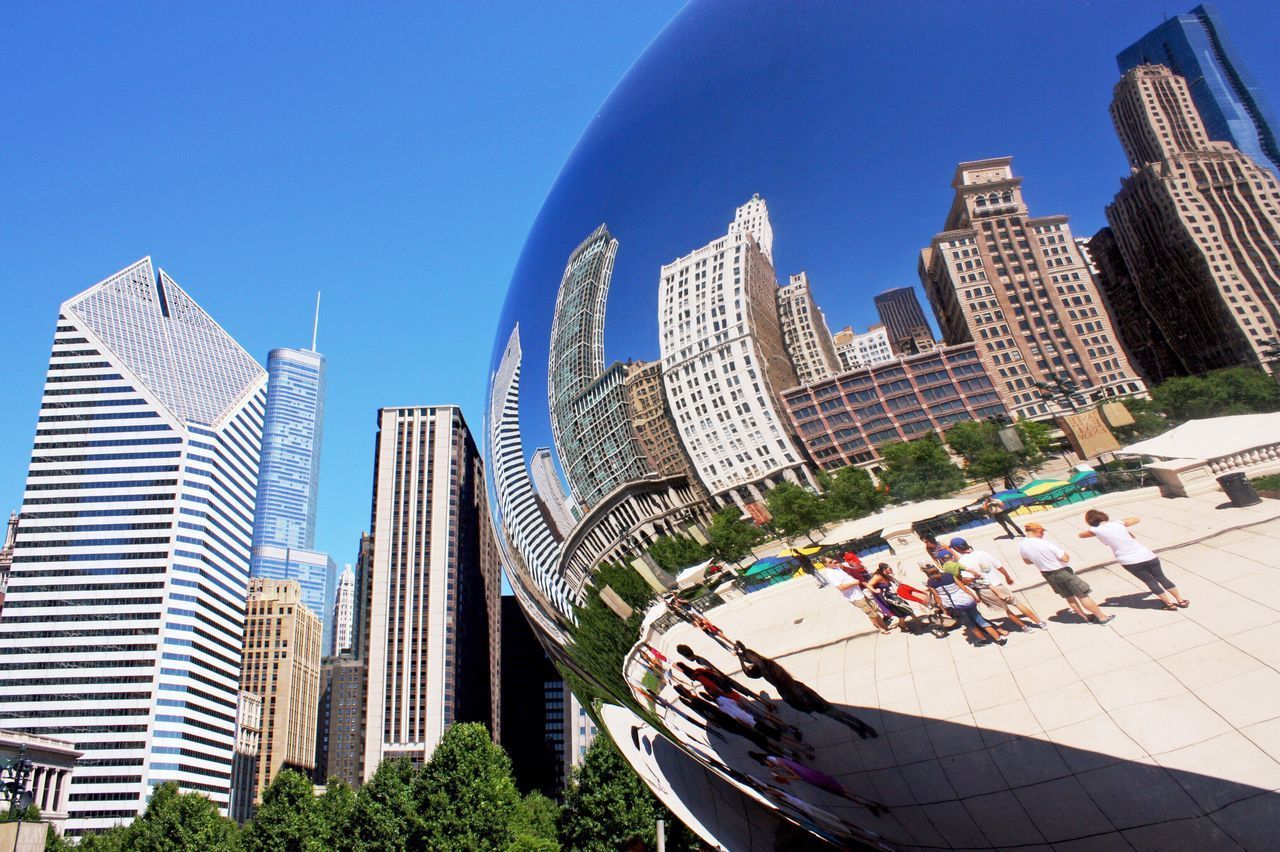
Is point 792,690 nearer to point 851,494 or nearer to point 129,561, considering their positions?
point 851,494

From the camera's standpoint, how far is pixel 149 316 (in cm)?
11581

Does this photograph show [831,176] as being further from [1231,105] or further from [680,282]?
[1231,105]

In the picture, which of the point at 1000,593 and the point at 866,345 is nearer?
the point at 1000,593

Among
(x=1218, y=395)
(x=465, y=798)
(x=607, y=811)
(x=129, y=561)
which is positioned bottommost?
(x=607, y=811)

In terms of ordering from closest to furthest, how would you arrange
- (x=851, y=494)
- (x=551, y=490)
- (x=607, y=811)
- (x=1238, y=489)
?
1. (x=1238, y=489)
2. (x=851, y=494)
3. (x=551, y=490)
4. (x=607, y=811)

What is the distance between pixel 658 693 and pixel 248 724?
442 ft

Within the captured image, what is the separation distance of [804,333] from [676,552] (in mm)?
810

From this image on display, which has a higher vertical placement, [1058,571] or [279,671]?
[279,671]

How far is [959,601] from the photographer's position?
192cm

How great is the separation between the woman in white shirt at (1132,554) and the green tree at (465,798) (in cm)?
3566

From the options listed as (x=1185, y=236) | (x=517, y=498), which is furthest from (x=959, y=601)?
(x=517, y=498)

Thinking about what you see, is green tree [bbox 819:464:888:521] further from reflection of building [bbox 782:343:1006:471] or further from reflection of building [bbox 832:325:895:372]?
reflection of building [bbox 832:325:895:372]

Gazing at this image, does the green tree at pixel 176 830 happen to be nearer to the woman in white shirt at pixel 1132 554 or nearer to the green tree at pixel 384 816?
the green tree at pixel 384 816

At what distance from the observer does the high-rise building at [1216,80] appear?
5.83 feet
